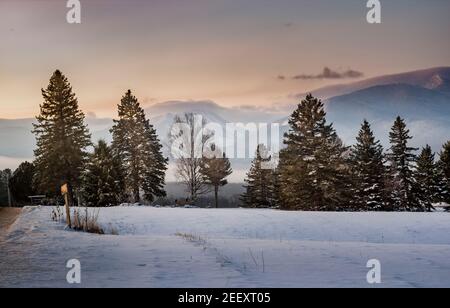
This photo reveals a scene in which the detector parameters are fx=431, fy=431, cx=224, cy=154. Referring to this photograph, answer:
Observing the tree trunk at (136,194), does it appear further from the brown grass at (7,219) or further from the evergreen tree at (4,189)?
the evergreen tree at (4,189)

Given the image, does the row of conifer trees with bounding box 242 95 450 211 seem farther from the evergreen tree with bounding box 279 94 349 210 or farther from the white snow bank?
the white snow bank

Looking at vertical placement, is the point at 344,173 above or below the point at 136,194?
above

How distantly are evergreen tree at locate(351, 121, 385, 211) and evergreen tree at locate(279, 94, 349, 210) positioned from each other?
3.58 meters

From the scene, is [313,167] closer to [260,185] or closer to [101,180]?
[260,185]

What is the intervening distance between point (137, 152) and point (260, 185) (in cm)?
1643

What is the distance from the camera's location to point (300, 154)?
4066 cm

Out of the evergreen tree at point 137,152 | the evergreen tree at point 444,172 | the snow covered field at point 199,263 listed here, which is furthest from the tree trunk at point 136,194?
the evergreen tree at point 444,172

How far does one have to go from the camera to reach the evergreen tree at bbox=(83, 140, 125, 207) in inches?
1395

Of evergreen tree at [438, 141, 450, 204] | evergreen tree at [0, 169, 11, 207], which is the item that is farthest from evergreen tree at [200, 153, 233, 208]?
evergreen tree at [0, 169, 11, 207]

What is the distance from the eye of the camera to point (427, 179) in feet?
155

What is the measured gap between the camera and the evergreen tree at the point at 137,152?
143ft
